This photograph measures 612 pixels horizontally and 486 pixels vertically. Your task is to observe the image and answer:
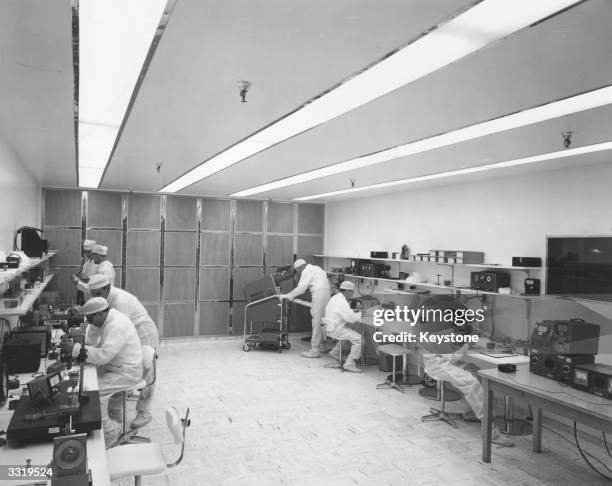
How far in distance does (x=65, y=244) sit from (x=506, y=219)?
6.79m

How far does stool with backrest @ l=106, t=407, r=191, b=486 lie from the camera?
7.63ft

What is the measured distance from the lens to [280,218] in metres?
8.87

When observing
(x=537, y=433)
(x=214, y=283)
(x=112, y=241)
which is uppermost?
(x=112, y=241)

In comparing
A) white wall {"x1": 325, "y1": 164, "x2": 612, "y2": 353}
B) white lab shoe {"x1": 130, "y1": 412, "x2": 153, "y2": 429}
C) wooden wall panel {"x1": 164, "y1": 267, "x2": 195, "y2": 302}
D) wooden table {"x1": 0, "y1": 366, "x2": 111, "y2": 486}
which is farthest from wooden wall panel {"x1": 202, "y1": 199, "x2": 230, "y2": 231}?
wooden table {"x1": 0, "y1": 366, "x2": 111, "y2": 486}

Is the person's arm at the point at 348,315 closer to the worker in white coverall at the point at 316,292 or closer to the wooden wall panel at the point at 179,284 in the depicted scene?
the worker in white coverall at the point at 316,292

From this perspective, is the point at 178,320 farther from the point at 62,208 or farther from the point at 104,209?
the point at 62,208

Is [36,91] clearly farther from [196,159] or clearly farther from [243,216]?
[243,216]

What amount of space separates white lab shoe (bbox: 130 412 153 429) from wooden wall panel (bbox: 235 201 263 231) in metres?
4.61

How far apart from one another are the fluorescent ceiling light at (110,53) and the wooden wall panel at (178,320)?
17.0ft

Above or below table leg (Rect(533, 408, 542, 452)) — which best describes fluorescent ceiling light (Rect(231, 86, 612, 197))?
above

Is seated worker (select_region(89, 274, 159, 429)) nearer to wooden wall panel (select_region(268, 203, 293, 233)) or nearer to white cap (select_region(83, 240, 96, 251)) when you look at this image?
white cap (select_region(83, 240, 96, 251))

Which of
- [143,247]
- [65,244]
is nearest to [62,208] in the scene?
[65,244]

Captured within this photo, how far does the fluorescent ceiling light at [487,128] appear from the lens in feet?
8.05

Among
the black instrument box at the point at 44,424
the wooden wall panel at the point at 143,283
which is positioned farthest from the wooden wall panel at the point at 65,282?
the black instrument box at the point at 44,424
